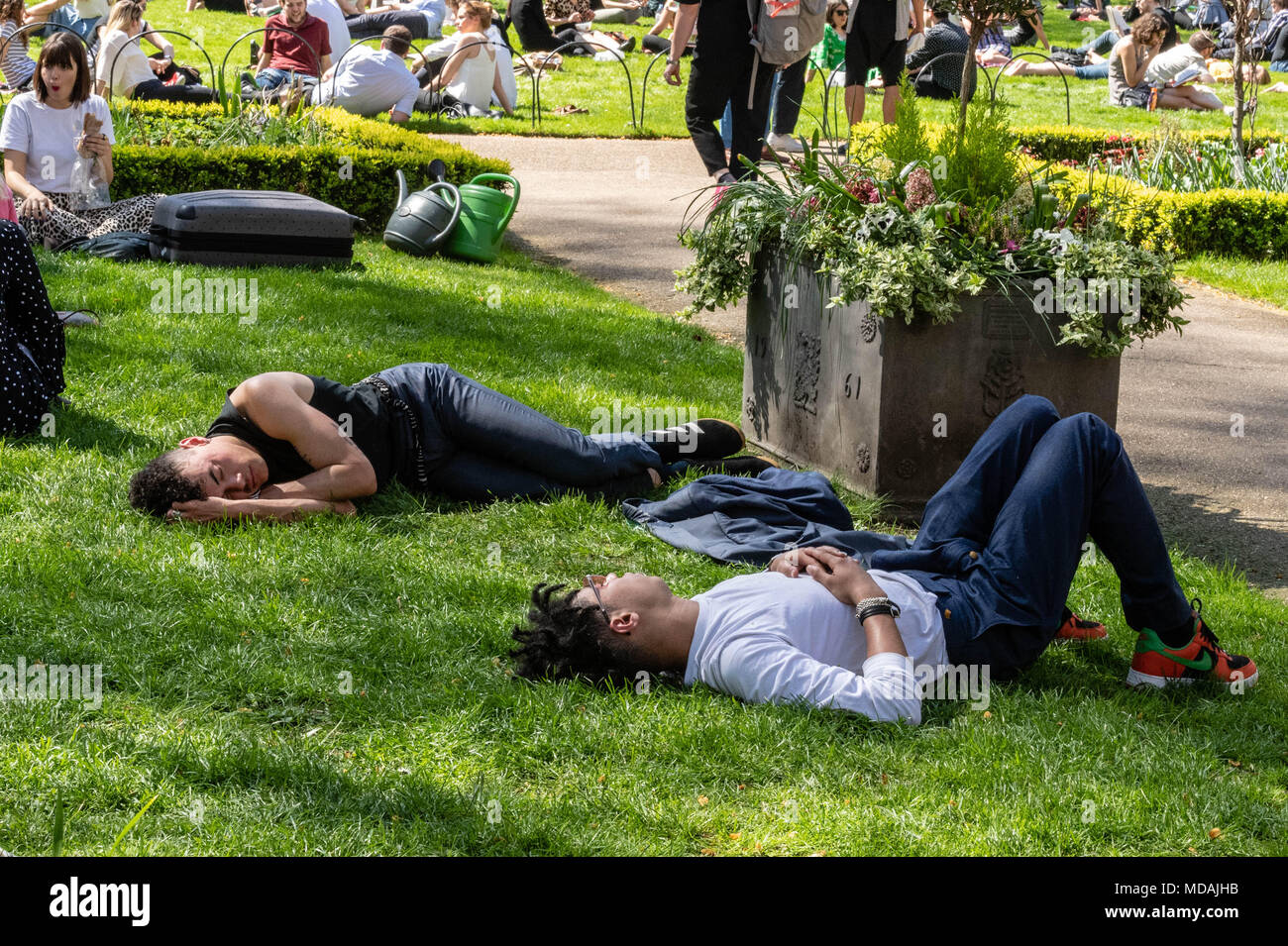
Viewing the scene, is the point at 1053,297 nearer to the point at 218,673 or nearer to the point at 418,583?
the point at 418,583

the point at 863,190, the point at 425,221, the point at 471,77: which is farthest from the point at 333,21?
the point at 863,190

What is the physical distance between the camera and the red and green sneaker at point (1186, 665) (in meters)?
3.92

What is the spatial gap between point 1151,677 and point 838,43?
15969 mm

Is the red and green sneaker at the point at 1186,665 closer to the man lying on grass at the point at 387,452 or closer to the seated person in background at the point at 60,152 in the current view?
the man lying on grass at the point at 387,452

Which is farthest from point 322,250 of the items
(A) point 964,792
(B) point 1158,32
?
(B) point 1158,32

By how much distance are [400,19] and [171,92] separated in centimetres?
829

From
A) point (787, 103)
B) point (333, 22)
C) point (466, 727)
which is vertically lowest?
point (466, 727)

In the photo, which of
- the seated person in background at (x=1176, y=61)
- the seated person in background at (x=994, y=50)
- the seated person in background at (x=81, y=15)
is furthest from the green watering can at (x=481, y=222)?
the seated person in background at (x=994, y=50)

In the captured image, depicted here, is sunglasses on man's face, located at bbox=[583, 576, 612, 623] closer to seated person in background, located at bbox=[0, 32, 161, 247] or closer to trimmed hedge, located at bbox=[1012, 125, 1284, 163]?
seated person in background, located at bbox=[0, 32, 161, 247]

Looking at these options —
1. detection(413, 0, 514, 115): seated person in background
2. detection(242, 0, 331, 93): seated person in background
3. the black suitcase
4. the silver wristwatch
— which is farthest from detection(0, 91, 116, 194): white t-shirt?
detection(413, 0, 514, 115): seated person in background

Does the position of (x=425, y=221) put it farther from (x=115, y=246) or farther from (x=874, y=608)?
(x=874, y=608)

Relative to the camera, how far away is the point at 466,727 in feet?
11.9

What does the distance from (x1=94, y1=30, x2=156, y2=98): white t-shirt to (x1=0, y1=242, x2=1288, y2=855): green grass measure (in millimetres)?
9783

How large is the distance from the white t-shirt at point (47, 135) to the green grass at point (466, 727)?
401 centimetres
